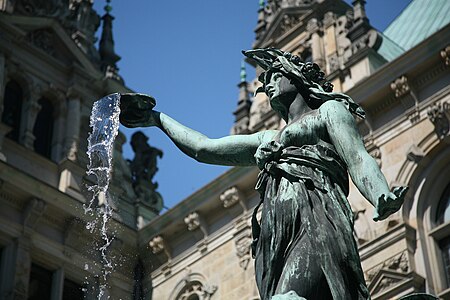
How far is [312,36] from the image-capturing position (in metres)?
22.4

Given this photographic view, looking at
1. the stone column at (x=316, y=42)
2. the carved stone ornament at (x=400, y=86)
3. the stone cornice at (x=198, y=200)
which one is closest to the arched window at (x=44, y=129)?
the stone cornice at (x=198, y=200)

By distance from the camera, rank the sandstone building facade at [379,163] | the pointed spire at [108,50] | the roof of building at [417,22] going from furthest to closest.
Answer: the pointed spire at [108,50]
the roof of building at [417,22]
the sandstone building facade at [379,163]

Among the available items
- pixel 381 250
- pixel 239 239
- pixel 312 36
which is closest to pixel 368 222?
pixel 381 250

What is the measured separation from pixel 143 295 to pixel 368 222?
620cm

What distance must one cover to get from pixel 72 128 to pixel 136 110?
17.6 metres

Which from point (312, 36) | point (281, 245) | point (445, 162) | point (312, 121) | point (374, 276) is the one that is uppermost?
point (312, 36)

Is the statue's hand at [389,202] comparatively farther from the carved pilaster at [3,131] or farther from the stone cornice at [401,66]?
the carved pilaster at [3,131]

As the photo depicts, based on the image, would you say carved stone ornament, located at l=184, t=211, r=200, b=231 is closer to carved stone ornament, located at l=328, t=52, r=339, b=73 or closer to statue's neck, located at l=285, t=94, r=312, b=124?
carved stone ornament, located at l=328, t=52, r=339, b=73

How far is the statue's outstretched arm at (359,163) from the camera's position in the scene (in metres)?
4.82

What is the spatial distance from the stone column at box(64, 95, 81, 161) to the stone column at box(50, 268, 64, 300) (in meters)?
2.88

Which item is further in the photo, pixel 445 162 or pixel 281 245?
pixel 445 162

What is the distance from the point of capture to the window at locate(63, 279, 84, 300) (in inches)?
805

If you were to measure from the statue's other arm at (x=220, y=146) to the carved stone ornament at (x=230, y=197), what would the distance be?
1391 centimetres

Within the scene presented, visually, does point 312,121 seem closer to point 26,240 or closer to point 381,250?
point 381,250
